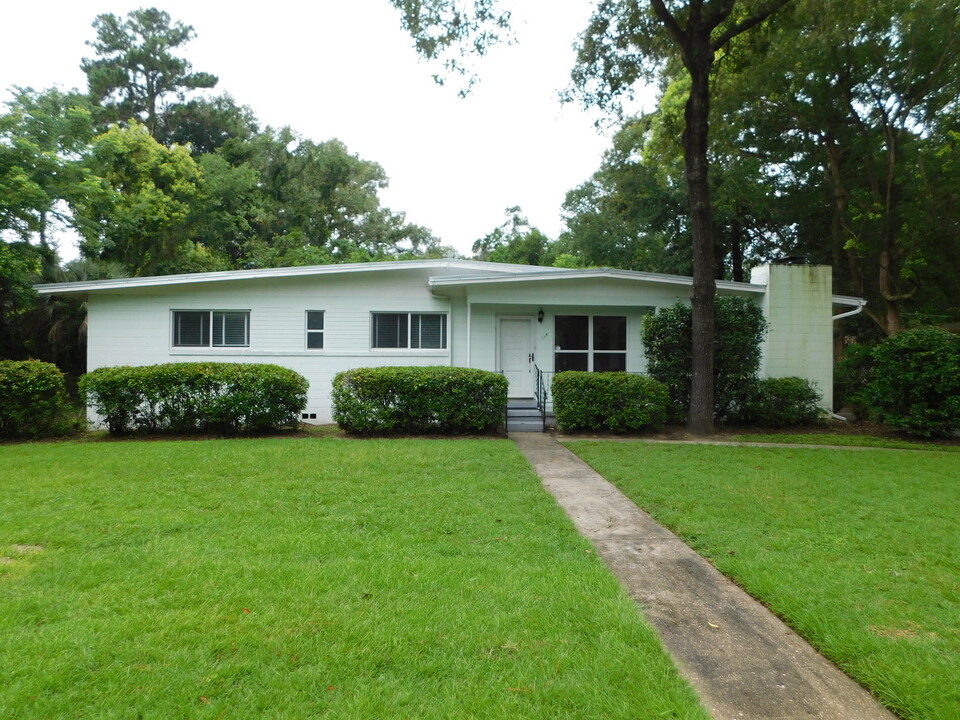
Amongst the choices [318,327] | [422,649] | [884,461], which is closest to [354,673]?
[422,649]

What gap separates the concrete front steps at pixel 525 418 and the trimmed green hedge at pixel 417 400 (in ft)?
3.52

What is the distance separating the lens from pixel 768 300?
43.4ft

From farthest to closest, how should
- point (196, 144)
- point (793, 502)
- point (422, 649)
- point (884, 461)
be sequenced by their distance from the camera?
1. point (196, 144)
2. point (884, 461)
3. point (793, 502)
4. point (422, 649)

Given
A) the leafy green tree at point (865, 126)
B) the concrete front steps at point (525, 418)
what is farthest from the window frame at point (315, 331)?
the leafy green tree at point (865, 126)

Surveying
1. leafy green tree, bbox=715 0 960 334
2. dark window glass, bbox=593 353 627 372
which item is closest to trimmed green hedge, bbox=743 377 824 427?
dark window glass, bbox=593 353 627 372

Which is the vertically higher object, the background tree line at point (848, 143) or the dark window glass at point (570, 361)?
the background tree line at point (848, 143)

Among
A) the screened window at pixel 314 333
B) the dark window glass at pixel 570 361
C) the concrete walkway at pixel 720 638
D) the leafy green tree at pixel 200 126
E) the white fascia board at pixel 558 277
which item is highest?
the leafy green tree at pixel 200 126

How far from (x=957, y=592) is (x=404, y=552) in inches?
139

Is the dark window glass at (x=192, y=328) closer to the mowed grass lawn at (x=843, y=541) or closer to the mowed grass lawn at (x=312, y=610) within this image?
the mowed grass lawn at (x=312, y=610)

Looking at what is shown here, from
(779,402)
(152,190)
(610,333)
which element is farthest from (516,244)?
(779,402)

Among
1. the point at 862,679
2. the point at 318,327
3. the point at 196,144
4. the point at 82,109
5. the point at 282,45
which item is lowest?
the point at 862,679

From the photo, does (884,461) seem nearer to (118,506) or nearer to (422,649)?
(422,649)

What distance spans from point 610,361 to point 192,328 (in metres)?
9.21

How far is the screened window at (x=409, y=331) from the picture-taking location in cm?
1365
